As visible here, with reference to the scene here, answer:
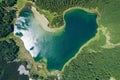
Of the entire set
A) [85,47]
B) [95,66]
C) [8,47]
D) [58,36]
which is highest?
[58,36]

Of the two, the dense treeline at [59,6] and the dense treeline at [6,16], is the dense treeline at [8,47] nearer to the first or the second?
the dense treeline at [6,16]

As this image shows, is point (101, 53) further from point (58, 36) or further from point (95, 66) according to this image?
point (58, 36)

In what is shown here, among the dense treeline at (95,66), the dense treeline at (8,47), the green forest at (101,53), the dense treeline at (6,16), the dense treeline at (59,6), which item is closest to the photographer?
the dense treeline at (95,66)

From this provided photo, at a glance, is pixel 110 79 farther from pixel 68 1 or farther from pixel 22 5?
pixel 22 5

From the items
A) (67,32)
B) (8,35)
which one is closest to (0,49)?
(8,35)

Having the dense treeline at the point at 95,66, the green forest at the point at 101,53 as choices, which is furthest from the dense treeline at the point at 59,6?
the dense treeline at the point at 95,66

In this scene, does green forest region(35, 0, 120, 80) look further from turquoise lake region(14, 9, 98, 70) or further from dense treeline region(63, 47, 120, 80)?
turquoise lake region(14, 9, 98, 70)

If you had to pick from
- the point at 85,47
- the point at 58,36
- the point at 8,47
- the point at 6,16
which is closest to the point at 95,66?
the point at 85,47
